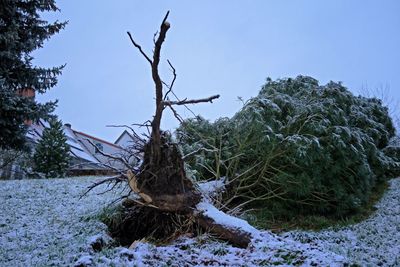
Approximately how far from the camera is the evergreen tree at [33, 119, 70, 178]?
13.0m

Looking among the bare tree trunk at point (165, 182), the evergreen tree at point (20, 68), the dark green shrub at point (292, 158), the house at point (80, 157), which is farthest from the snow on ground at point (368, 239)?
the evergreen tree at point (20, 68)

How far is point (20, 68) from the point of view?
795 cm

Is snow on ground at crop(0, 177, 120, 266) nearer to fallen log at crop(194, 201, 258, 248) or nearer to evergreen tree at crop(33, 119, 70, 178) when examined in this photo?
fallen log at crop(194, 201, 258, 248)

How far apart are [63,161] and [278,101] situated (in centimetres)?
1015

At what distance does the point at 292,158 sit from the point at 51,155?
1065cm

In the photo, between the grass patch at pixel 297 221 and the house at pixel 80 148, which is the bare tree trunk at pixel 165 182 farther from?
the house at pixel 80 148

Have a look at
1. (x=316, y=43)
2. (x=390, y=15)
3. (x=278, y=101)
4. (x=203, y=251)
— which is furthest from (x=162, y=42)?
(x=316, y=43)

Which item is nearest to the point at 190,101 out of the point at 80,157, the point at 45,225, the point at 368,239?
the point at 45,225

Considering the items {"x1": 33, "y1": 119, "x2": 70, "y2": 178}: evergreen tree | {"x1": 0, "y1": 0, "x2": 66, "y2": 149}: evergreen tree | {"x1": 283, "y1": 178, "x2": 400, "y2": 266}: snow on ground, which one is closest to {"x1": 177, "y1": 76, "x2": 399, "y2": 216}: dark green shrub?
{"x1": 283, "y1": 178, "x2": 400, "y2": 266}: snow on ground

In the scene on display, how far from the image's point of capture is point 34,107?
7887mm

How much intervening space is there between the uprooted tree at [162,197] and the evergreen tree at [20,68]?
14.4ft

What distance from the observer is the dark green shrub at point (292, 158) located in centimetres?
561

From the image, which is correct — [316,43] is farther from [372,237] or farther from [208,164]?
[372,237]

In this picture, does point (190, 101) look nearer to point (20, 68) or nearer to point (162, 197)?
point (162, 197)
